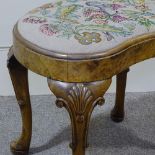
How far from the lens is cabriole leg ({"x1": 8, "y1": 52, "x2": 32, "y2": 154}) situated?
930 mm

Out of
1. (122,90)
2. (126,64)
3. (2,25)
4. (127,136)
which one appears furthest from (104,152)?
(2,25)

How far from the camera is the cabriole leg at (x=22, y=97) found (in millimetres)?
930

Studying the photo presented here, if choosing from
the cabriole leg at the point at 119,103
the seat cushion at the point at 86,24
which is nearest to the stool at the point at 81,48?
the seat cushion at the point at 86,24

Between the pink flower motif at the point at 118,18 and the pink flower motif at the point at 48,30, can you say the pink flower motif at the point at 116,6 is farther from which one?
the pink flower motif at the point at 48,30

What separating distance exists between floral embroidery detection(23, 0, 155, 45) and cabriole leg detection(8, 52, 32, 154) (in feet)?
0.43

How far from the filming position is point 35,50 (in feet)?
2.48

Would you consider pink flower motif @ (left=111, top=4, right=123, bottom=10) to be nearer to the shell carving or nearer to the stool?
the stool

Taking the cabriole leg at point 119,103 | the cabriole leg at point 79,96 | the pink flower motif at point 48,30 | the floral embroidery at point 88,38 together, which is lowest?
the cabriole leg at point 119,103

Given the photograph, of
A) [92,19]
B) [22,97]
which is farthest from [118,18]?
[22,97]

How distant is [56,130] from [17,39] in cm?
53

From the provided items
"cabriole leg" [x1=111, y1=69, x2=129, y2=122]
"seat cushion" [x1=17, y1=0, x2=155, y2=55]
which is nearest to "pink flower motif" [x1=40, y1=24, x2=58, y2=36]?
"seat cushion" [x1=17, y1=0, x2=155, y2=55]

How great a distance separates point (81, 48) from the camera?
727 millimetres

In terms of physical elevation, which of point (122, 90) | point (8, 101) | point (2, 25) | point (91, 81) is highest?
point (91, 81)

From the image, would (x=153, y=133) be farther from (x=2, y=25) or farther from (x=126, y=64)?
(x=2, y=25)
